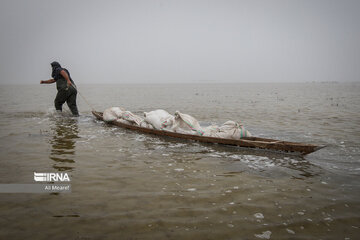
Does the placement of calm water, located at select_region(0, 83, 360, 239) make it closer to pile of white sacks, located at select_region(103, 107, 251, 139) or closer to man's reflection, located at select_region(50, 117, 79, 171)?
man's reflection, located at select_region(50, 117, 79, 171)

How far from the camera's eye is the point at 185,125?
22.6ft

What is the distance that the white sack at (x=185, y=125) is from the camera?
6680 millimetres

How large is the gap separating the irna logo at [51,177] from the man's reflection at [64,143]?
0.28 meters

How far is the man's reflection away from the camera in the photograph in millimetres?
4787

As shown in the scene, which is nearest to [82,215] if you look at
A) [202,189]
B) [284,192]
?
[202,189]

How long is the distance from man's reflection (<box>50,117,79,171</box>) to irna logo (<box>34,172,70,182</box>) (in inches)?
11.2

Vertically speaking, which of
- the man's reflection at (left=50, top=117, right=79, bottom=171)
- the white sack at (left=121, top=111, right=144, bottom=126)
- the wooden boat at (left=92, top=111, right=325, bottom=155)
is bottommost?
the man's reflection at (left=50, top=117, right=79, bottom=171)

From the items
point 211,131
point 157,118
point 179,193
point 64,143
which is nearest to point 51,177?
point 179,193

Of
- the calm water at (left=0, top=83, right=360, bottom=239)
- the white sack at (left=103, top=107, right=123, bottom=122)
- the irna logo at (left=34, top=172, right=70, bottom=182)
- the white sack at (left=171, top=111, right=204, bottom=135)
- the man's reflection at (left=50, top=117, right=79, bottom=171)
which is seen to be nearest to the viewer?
the calm water at (left=0, top=83, right=360, bottom=239)

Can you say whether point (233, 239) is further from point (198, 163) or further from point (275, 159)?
point (275, 159)

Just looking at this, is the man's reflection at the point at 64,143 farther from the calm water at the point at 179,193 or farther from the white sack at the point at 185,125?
the white sack at the point at 185,125

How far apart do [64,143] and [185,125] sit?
347 centimetres

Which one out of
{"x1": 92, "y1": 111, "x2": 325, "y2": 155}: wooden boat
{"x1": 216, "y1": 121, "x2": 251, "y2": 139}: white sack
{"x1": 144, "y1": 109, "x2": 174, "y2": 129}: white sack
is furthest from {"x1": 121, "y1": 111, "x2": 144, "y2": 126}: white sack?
{"x1": 216, "y1": 121, "x2": 251, "y2": 139}: white sack

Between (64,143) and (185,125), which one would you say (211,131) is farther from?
(64,143)
